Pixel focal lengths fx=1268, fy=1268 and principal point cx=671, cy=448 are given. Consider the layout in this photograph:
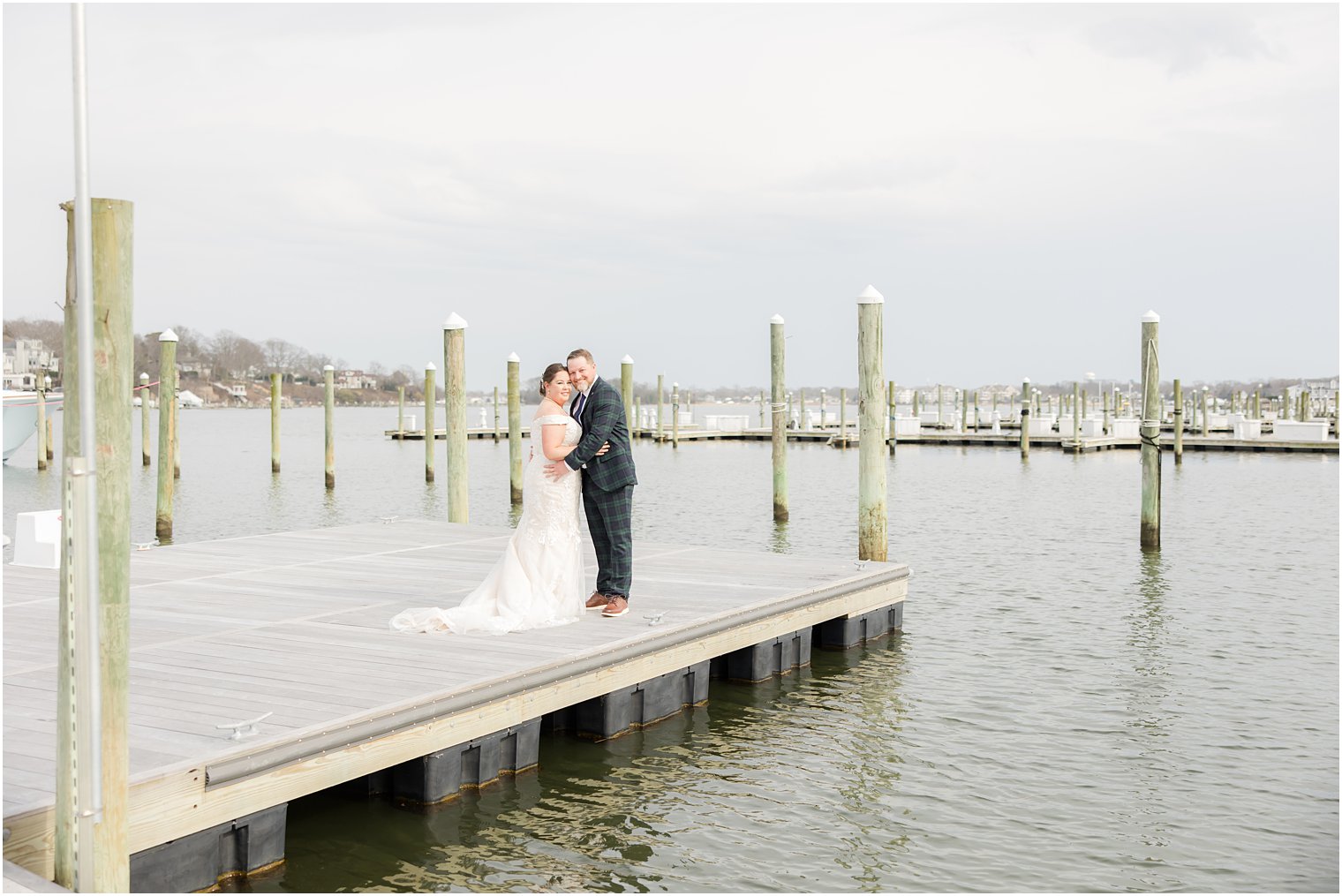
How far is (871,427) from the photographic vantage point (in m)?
11.6

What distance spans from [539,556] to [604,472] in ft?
2.18

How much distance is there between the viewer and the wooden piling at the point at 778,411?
760 inches

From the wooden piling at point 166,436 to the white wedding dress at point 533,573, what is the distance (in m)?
11.5

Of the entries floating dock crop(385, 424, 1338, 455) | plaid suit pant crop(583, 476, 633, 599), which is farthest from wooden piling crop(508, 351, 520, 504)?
plaid suit pant crop(583, 476, 633, 599)

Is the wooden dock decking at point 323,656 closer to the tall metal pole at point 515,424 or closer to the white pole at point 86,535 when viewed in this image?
the white pole at point 86,535

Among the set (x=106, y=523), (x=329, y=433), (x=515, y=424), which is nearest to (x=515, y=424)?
(x=515, y=424)

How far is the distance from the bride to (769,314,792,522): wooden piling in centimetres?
1108

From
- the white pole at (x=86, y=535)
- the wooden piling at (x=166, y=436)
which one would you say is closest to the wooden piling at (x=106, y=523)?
the white pole at (x=86, y=535)

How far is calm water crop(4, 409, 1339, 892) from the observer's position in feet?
19.1

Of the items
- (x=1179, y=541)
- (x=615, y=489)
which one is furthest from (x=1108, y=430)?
(x=615, y=489)

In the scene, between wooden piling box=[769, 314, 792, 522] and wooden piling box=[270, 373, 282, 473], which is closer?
wooden piling box=[769, 314, 792, 522]

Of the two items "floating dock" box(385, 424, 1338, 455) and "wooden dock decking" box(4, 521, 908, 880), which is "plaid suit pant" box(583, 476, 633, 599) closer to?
"wooden dock decking" box(4, 521, 908, 880)

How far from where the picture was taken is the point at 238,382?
140 meters

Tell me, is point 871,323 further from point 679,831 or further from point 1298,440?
point 1298,440
